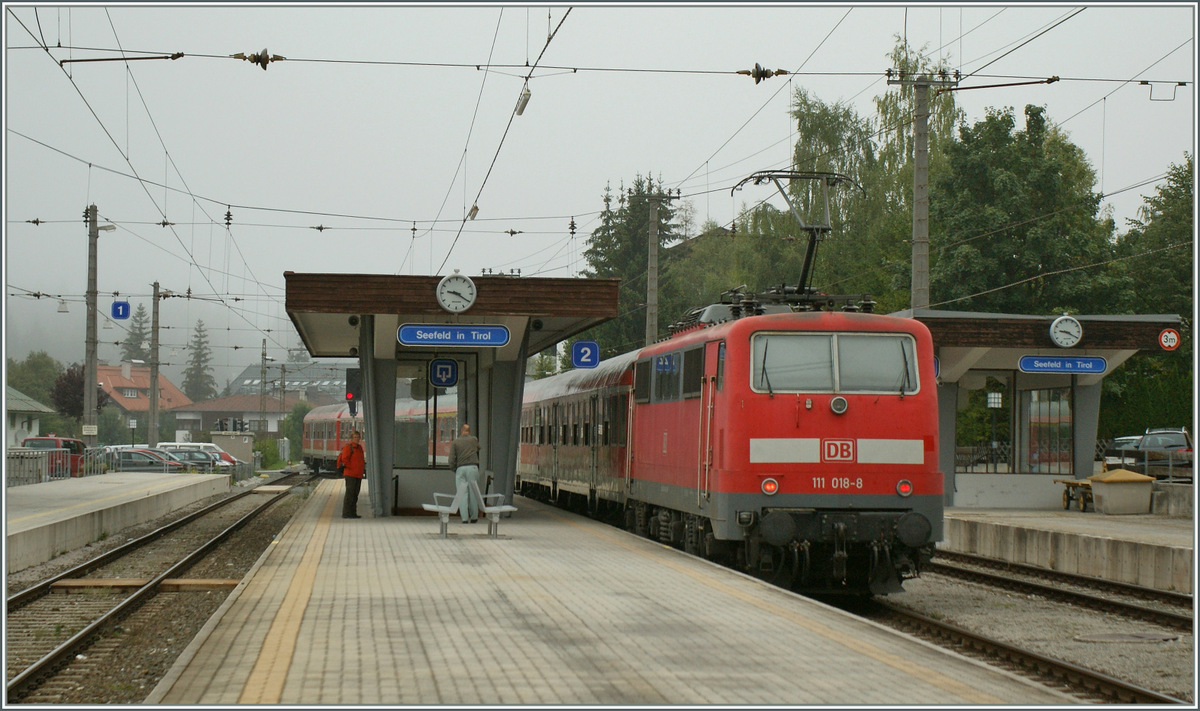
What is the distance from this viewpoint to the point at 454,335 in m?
18.9

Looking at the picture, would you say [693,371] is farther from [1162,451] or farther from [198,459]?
[198,459]

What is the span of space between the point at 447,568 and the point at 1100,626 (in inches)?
257

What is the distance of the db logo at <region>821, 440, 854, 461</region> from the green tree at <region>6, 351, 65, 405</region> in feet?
357

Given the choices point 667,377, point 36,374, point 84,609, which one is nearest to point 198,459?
point 84,609

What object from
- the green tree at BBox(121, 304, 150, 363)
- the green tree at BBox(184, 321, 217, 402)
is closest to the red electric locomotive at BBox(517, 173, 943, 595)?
the green tree at BBox(121, 304, 150, 363)

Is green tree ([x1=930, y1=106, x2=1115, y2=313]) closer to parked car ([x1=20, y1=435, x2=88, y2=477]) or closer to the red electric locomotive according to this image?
parked car ([x1=20, y1=435, x2=88, y2=477])

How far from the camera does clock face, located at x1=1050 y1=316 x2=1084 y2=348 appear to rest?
23.7 meters

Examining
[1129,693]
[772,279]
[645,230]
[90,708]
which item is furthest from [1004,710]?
[645,230]

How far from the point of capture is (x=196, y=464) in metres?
50.3

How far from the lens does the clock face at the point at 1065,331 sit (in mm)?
23734

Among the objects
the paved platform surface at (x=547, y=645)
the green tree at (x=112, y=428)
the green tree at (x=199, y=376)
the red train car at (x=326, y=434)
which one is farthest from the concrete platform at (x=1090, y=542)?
the green tree at (x=199, y=376)

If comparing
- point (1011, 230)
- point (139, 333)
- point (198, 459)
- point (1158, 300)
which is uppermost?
point (139, 333)

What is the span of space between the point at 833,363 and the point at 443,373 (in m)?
9.59

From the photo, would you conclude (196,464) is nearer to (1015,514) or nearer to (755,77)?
(1015,514)
